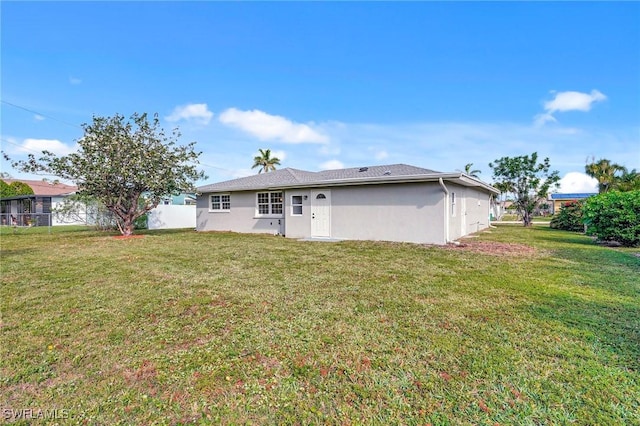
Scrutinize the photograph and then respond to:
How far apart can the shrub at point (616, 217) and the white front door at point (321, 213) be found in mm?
9898

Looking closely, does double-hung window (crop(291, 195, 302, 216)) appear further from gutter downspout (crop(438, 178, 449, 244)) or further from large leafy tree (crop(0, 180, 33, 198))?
large leafy tree (crop(0, 180, 33, 198))

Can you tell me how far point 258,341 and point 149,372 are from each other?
40.5 inches

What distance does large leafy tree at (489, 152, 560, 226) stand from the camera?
67.6 ft

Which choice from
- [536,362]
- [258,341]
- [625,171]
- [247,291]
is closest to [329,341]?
[258,341]

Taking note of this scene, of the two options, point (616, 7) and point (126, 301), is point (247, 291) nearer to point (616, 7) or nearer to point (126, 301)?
point (126, 301)

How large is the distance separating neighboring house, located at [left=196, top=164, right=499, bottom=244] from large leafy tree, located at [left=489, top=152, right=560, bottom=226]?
5.78m

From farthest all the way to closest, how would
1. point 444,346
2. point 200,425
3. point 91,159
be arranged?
1. point 91,159
2. point 444,346
3. point 200,425

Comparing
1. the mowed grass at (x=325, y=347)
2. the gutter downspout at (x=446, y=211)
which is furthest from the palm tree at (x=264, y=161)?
the mowed grass at (x=325, y=347)

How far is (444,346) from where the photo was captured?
3.10m

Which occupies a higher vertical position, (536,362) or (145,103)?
(145,103)

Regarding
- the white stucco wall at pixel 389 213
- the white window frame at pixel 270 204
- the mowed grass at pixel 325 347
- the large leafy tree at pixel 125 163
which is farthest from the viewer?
the white window frame at pixel 270 204

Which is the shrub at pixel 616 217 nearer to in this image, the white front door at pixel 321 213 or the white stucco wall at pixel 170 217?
the white front door at pixel 321 213

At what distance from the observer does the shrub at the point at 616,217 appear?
10133 millimetres

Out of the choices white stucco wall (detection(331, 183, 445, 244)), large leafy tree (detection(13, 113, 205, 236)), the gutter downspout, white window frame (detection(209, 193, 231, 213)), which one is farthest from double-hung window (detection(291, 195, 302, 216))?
the gutter downspout
